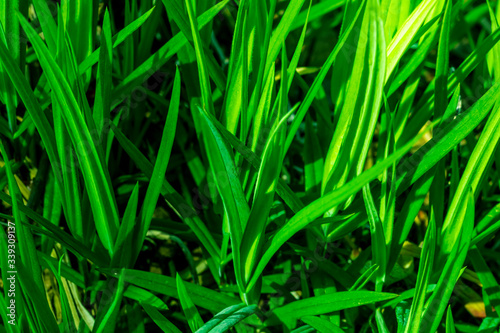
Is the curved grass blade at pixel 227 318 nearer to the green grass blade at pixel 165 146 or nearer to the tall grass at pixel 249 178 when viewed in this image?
the tall grass at pixel 249 178

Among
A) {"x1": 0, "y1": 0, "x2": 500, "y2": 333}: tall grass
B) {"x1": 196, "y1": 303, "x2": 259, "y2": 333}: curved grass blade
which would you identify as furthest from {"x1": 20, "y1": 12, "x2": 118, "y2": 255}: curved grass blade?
{"x1": 196, "y1": 303, "x2": 259, "y2": 333}: curved grass blade

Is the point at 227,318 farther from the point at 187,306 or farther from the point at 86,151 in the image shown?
the point at 86,151

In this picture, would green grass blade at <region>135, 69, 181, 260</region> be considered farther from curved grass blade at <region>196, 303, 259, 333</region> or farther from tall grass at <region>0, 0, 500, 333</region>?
curved grass blade at <region>196, 303, 259, 333</region>

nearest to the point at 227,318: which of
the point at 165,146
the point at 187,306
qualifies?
the point at 187,306

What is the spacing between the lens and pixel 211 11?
0.47 m

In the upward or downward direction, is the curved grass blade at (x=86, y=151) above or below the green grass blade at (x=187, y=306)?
above

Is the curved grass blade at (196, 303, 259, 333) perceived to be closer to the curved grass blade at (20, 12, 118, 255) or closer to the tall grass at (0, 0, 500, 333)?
the tall grass at (0, 0, 500, 333)

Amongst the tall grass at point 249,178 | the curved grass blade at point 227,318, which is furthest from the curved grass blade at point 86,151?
the curved grass blade at point 227,318

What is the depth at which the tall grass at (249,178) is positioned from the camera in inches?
15.3

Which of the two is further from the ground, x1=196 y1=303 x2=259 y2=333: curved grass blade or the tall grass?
the tall grass

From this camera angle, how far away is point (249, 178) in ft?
1.53

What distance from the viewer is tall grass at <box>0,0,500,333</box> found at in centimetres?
39

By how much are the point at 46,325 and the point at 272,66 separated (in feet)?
0.92

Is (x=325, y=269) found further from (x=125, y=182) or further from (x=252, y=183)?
(x=125, y=182)
